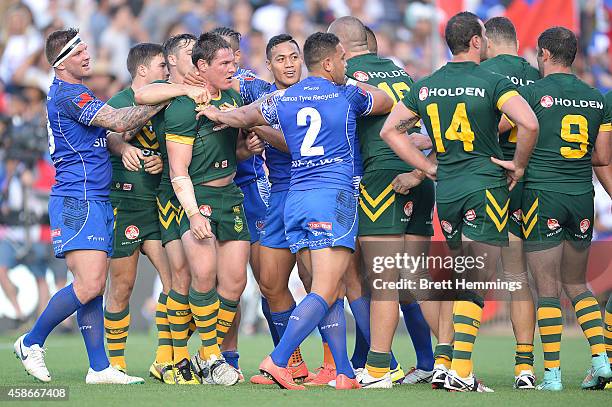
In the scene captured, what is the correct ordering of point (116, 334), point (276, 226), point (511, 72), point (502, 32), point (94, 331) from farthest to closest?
1. point (116, 334)
2. point (502, 32)
3. point (276, 226)
4. point (511, 72)
5. point (94, 331)

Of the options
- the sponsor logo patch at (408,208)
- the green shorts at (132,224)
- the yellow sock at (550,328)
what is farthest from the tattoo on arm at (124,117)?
the yellow sock at (550,328)

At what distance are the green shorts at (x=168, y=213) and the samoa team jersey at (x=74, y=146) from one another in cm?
52

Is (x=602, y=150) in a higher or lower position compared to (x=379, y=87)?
lower

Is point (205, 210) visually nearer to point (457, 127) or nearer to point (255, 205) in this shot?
point (255, 205)

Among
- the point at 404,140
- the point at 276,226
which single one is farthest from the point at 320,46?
the point at 276,226

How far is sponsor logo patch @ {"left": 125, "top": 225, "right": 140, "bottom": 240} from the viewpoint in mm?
9586

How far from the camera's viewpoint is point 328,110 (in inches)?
329

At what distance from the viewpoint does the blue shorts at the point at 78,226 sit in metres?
8.85

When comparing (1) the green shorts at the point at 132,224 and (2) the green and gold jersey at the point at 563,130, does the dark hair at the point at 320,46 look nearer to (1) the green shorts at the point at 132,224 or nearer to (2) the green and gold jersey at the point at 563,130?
(2) the green and gold jersey at the point at 563,130

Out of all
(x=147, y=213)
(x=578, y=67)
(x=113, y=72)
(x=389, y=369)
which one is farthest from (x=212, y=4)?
(x=389, y=369)

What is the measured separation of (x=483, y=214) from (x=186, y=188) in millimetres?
2360

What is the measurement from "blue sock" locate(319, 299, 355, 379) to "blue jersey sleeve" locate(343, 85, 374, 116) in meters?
1.55

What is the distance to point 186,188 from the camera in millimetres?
8617

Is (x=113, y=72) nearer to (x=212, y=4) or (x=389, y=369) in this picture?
(x=212, y=4)
